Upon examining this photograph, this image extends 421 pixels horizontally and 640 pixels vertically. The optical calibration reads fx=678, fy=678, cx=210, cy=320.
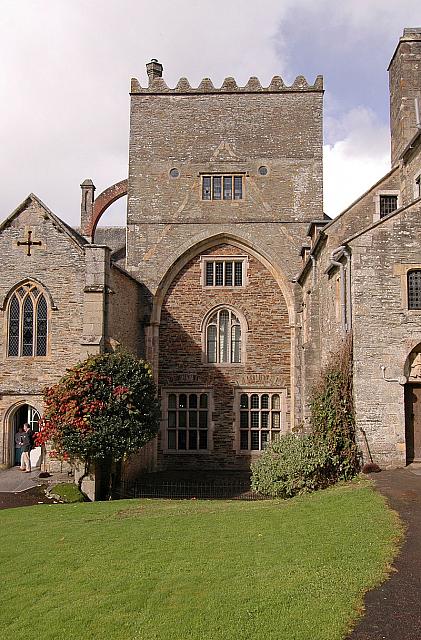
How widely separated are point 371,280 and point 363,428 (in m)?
3.79

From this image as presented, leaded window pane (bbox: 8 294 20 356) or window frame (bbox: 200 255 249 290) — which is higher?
window frame (bbox: 200 255 249 290)

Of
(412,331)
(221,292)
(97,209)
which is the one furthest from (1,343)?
(412,331)

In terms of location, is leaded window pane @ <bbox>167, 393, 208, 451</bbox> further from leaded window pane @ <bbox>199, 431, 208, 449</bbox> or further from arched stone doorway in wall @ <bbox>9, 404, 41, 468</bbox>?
arched stone doorway in wall @ <bbox>9, 404, 41, 468</bbox>

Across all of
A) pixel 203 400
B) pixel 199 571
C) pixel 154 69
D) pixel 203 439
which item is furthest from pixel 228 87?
pixel 199 571

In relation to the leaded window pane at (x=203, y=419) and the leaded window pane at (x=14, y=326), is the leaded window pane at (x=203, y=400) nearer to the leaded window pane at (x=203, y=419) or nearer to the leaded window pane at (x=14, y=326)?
the leaded window pane at (x=203, y=419)

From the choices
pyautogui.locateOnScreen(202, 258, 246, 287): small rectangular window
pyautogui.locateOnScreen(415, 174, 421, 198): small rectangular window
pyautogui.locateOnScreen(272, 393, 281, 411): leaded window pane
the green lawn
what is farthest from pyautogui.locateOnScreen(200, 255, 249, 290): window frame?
the green lawn

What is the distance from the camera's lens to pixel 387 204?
861 inches

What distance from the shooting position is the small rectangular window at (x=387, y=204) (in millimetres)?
21802

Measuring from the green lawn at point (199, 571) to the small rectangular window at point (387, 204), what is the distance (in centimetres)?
1009

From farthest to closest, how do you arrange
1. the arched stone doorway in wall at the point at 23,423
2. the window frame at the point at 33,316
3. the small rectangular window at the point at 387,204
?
1. the window frame at the point at 33,316
2. the arched stone doorway in wall at the point at 23,423
3. the small rectangular window at the point at 387,204

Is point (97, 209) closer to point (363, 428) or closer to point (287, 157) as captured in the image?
point (287, 157)

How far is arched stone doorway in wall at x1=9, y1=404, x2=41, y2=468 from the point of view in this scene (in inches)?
866

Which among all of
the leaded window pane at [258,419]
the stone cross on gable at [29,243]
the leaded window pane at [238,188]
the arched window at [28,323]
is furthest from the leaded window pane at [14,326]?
the leaded window pane at [238,188]

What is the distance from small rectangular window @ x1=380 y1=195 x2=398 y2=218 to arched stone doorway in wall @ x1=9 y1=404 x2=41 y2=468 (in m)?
13.0
